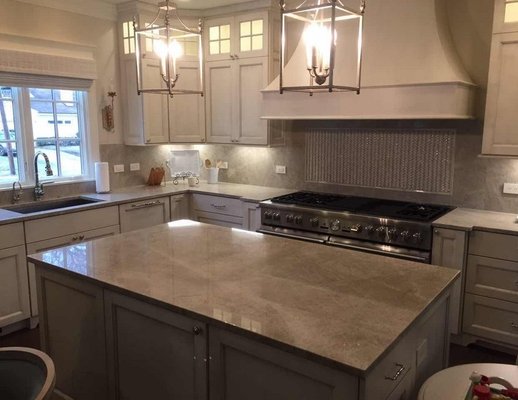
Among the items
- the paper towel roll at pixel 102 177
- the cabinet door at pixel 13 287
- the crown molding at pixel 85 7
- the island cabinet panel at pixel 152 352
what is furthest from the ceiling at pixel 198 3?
the island cabinet panel at pixel 152 352

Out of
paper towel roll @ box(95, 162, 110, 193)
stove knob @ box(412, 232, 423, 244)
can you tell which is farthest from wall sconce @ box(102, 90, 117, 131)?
stove knob @ box(412, 232, 423, 244)

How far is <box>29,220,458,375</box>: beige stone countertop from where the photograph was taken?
1.51 m

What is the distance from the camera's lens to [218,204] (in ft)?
14.9

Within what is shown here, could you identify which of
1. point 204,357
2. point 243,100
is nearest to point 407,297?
point 204,357

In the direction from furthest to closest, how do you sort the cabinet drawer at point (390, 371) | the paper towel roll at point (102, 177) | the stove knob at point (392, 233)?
the paper towel roll at point (102, 177)
the stove knob at point (392, 233)
the cabinet drawer at point (390, 371)

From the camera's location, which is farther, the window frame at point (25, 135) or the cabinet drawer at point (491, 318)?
the window frame at point (25, 135)

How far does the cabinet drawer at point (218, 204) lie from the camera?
442 cm

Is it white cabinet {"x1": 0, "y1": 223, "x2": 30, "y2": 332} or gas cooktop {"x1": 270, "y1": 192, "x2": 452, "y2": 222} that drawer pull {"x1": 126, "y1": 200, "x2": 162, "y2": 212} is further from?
gas cooktop {"x1": 270, "y1": 192, "x2": 452, "y2": 222}

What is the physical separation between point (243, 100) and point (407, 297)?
3.21 m

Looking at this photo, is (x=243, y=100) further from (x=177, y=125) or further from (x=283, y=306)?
(x=283, y=306)

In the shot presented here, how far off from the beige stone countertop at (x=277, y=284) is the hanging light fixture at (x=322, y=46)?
2.69ft

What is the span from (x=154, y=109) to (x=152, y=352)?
322cm

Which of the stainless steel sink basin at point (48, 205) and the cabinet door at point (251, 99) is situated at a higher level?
the cabinet door at point (251, 99)

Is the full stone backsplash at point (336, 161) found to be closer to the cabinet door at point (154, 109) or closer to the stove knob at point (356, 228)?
the cabinet door at point (154, 109)
